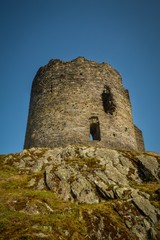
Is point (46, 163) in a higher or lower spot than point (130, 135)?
lower

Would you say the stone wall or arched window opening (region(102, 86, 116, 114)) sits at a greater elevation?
arched window opening (region(102, 86, 116, 114))

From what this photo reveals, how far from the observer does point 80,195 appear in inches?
396

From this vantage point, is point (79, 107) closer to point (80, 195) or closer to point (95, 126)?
point (95, 126)

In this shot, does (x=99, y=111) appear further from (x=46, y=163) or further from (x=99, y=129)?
(x=46, y=163)

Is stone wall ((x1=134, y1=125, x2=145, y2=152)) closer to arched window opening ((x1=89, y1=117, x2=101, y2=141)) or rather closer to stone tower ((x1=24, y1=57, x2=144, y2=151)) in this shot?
stone tower ((x1=24, y1=57, x2=144, y2=151))

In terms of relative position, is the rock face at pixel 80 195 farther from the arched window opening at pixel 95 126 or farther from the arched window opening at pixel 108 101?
the arched window opening at pixel 108 101

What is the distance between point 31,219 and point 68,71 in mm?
14797

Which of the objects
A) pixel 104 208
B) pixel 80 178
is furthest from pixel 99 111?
pixel 104 208

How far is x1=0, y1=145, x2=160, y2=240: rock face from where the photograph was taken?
6945 mm

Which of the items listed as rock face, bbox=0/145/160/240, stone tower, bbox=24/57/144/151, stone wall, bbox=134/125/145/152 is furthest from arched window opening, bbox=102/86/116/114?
stone wall, bbox=134/125/145/152

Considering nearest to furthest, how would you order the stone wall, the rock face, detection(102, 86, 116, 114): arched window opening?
the rock face, detection(102, 86, 116, 114): arched window opening, the stone wall

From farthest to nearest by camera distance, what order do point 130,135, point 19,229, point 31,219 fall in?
point 130,135
point 31,219
point 19,229

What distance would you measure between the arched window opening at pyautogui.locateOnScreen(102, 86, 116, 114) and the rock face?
16.2 feet

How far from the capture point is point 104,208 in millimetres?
8781
